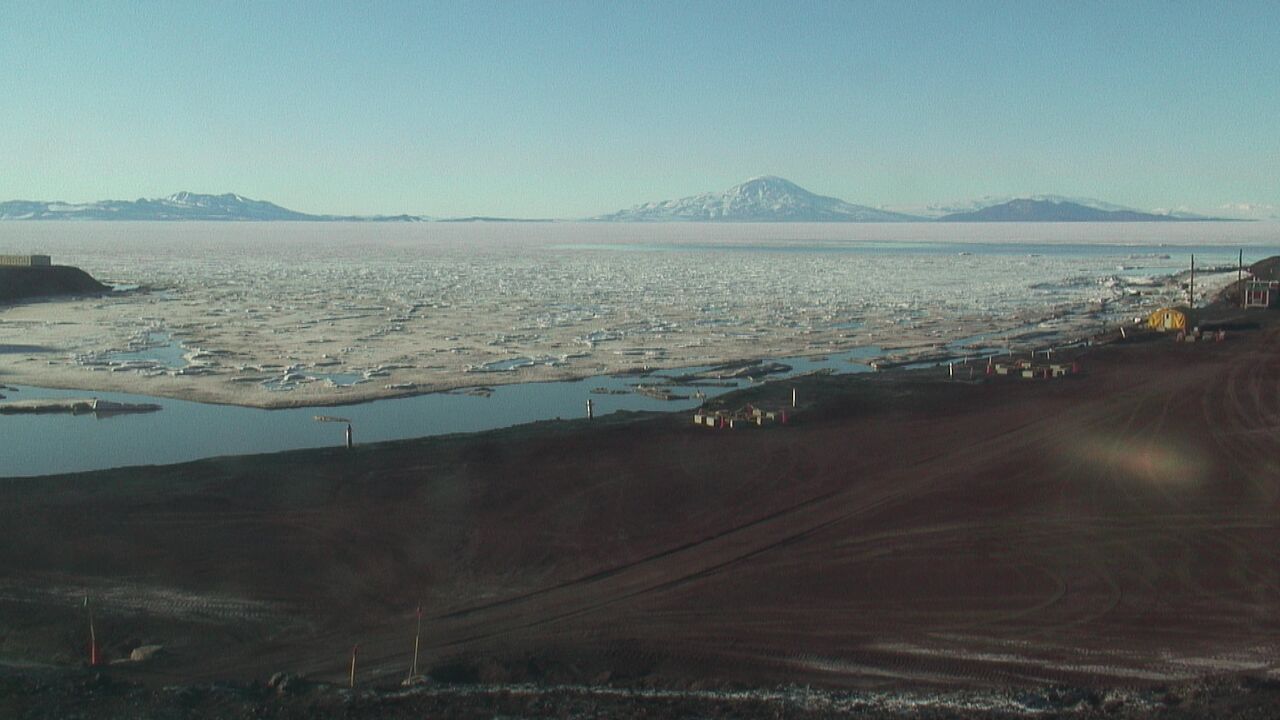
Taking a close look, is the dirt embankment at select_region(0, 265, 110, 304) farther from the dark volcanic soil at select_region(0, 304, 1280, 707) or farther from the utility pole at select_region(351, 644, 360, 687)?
the utility pole at select_region(351, 644, 360, 687)

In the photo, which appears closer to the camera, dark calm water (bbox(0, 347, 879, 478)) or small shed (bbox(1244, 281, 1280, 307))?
dark calm water (bbox(0, 347, 879, 478))

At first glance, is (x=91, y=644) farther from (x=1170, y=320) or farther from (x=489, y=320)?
(x=1170, y=320)

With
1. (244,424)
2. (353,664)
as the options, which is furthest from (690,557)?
(244,424)

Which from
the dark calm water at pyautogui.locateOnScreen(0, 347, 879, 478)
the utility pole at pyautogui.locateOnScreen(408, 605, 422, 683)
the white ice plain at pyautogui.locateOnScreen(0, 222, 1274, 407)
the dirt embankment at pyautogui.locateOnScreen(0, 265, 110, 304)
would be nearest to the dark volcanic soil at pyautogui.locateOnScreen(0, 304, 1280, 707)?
the utility pole at pyautogui.locateOnScreen(408, 605, 422, 683)

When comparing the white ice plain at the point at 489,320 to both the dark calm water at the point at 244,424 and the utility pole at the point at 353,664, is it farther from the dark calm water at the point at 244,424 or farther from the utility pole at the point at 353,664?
the utility pole at the point at 353,664

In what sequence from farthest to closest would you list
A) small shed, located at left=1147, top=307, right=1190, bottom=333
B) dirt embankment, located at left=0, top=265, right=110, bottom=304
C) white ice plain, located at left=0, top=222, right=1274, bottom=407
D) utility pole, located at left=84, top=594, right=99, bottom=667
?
dirt embankment, located at left=0, top=265, right=110, bottom=304 < small shed, located at left=1147, top=307, right=1190, bottom=333 < white ice plain, located at left=0, top=222, right=1274, bottom=407 < utility pole, located at left=84, top=594, right=99, bottom=667

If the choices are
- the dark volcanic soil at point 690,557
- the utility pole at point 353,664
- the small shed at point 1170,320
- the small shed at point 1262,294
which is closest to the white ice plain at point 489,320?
the small shed at point 1170,320

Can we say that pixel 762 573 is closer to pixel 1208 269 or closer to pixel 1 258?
pixel 1 258
